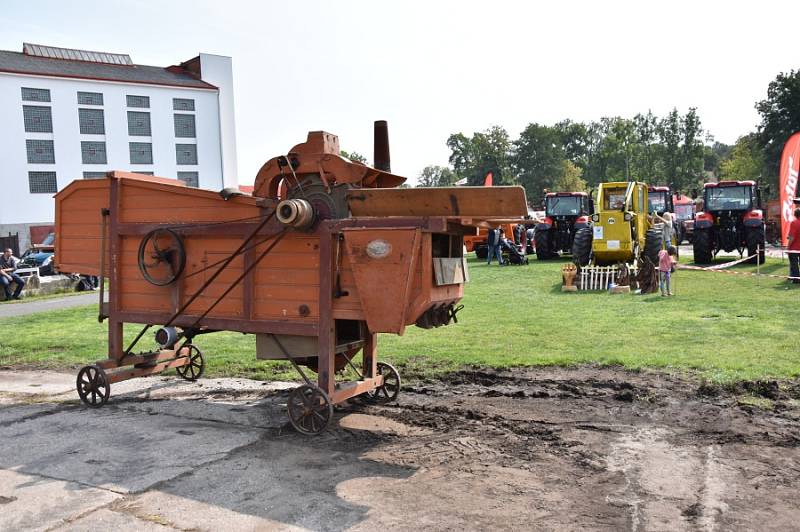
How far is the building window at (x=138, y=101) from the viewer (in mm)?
61625

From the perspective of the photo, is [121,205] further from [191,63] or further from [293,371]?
[191,63]

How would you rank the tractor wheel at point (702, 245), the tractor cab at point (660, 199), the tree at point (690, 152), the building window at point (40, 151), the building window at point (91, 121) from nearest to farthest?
the tractor wheel at point (702, 245) → the tractor cab at point (660, 199) → the building window at point (40, 151) → the building window at point (91, 121) → the tree at point (690, 152)

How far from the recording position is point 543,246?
26.9 meters

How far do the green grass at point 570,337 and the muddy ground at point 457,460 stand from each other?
91cm

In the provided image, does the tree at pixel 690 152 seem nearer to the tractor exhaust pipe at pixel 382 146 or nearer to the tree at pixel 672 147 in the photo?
the tree at pixel 672 147

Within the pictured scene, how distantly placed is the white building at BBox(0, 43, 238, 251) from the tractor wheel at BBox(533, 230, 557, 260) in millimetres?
38905

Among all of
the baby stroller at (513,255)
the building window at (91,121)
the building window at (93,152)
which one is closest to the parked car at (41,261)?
the baby stroller at (513,255)

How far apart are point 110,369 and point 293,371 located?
7.18ft

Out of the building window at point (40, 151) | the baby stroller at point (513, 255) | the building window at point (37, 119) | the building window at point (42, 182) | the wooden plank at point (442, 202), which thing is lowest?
the baby stroller at point (513, 255)

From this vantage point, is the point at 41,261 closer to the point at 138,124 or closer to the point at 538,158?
the point at 138,124

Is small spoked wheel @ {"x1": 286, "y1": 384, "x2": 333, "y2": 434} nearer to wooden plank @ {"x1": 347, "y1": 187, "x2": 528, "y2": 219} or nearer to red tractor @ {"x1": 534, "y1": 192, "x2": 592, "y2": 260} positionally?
wooden plank @ {"x1": 347, "y1": 187, "x2": 528, "y2": 219}

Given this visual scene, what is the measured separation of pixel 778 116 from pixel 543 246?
47350 mm

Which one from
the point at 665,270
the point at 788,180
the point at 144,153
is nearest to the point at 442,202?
the point at 665,270

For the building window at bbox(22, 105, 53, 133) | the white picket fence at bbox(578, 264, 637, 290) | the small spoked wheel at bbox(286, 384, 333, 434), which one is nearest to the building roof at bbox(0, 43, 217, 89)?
the building window at bbox(22, 105, 53, 133)
